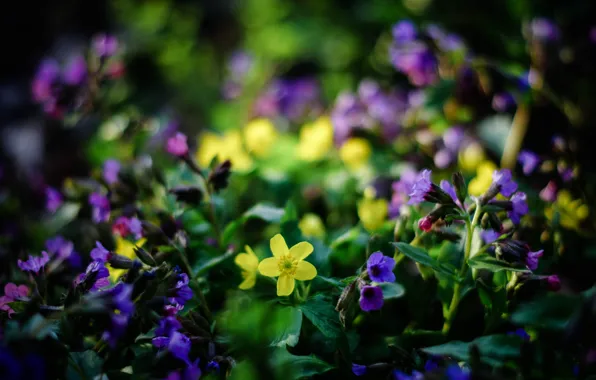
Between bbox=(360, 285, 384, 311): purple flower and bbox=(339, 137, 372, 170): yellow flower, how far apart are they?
833mm

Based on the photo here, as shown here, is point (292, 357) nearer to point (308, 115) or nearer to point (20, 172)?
point (308, 115)

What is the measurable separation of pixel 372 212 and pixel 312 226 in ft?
0.56

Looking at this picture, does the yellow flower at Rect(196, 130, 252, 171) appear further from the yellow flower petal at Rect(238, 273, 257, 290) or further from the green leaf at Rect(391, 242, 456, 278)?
the green leaf at Rect(391, 242, 456, 278)

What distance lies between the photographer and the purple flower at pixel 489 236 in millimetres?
970

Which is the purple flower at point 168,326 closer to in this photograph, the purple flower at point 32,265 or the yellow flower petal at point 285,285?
the yellow flower petal at point 285,285

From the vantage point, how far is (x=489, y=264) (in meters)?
0.89

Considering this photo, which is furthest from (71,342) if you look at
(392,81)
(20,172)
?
(392,81)

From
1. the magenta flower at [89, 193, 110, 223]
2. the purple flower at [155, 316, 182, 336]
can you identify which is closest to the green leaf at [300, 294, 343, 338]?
the purple flower at [155, 316, 182, 336]

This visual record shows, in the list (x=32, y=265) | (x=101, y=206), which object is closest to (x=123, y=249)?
(x=101, y=206)

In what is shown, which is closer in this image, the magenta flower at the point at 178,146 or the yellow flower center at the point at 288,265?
the yellow flower center at the point at 288,265

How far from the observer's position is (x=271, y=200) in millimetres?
1469

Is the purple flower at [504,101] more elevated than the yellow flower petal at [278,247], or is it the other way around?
the yellow flower petal at [278,247]

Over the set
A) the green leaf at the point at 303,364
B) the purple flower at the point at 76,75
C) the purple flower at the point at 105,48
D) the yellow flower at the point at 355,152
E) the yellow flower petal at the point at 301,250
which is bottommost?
the yellow flower at the point at 355,152

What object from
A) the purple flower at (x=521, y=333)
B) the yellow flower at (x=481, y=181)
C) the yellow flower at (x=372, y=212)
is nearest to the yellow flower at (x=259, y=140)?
the yellow flower at (x=372, y=212)
